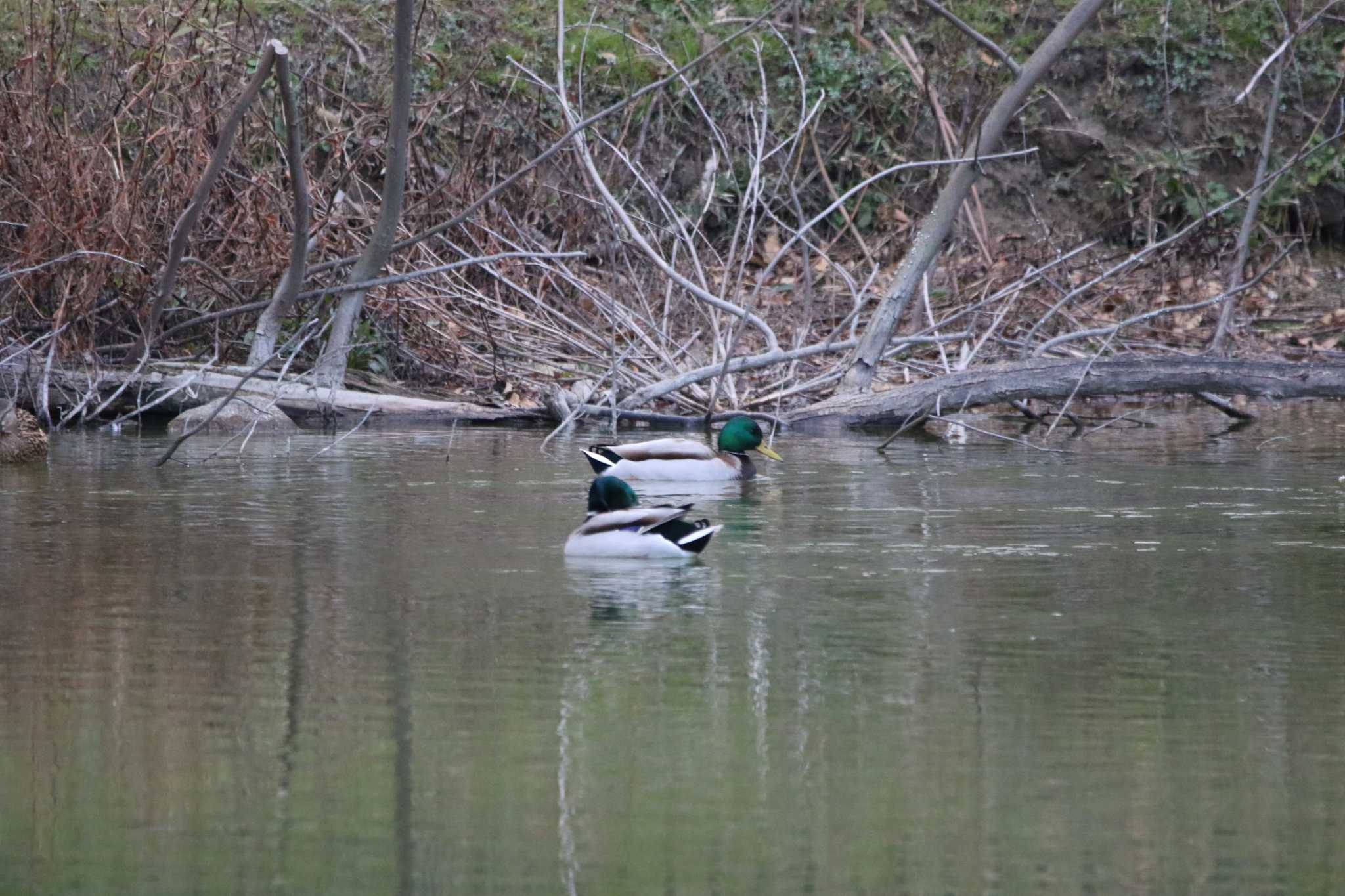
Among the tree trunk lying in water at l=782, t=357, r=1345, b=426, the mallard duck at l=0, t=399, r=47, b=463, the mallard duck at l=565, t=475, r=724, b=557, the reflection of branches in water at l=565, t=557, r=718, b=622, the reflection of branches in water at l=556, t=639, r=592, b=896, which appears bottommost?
the reflection of branches in water at l=556, t=639, r=592, b=896

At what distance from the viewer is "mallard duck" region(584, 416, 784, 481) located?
11.5m

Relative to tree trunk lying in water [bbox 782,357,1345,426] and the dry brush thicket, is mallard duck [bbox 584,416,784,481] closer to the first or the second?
the dry brush thicket

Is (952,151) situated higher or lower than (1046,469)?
higher

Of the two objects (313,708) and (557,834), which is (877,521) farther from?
(557,834)

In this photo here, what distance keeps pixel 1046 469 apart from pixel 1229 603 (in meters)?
4.50

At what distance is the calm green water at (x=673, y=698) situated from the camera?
4504 millimetres

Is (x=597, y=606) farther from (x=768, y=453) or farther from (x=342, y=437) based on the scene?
(x=342, y=437)

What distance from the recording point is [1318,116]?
21547 mm

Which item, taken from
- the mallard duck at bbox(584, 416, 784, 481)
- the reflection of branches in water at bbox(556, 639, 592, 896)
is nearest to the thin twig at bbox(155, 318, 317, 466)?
the mallard duck at bbox(584, 416, 784, 481)

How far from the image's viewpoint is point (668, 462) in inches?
460

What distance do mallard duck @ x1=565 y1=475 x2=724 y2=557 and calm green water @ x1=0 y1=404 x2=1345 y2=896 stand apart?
11cm

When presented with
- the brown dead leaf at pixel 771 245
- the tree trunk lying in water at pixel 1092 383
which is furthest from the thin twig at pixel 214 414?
the brown dead leaf at pixel 771 245

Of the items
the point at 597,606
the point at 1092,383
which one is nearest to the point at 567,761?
the point at 597,606

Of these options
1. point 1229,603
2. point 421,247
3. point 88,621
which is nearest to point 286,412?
point 421,247
